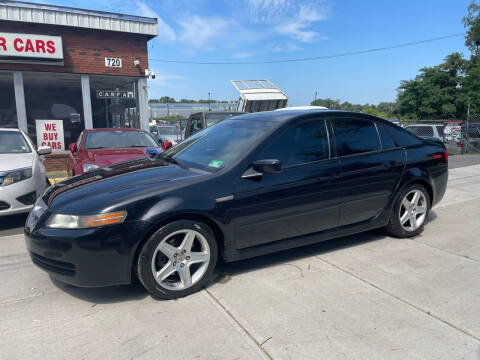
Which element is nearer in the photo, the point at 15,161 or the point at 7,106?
the point at 15,161

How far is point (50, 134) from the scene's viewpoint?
1219cm

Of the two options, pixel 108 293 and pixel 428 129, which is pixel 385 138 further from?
pixel 428 129

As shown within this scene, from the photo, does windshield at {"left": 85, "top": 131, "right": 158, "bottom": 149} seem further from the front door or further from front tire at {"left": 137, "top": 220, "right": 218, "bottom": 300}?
front tire at {"left": 137, "top": 220, "right": 218, "bottom": 300}

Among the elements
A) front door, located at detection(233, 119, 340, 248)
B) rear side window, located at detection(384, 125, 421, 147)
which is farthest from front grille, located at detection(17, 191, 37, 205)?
rear side window, located at detection(384, 125, 421, 147)

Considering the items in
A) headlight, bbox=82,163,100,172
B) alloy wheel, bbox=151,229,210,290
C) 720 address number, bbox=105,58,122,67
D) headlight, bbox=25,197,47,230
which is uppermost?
720 address number, bbox=105,58,122,67

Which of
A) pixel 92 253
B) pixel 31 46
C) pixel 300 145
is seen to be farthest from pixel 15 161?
pixel 31 46

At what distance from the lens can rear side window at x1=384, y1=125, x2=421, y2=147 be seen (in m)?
4.53

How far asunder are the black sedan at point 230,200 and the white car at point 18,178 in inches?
74.3

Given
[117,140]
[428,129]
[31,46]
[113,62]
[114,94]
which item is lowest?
[117,140]

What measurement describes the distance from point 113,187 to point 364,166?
2587 mm

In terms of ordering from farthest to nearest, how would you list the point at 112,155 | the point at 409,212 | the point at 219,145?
the point at 112,155, the point at 409,212, the point at 219,145

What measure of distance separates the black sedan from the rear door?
1 cm

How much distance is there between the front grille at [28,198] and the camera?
17.2ft

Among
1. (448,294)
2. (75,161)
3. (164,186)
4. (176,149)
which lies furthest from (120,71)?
(448,294)
